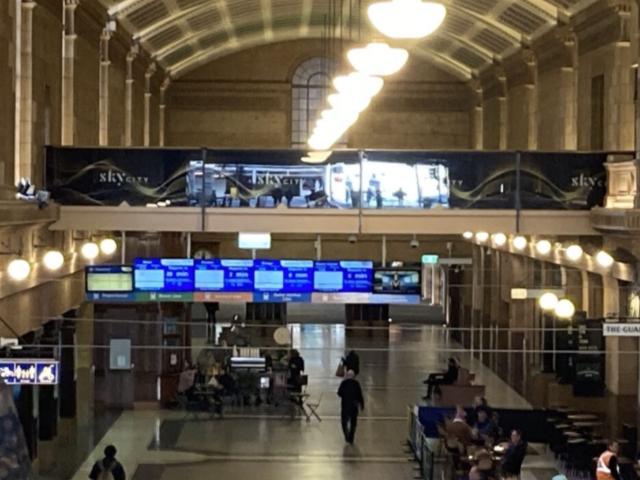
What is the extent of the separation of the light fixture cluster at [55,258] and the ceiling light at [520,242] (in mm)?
7229

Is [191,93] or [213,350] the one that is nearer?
[213,350]

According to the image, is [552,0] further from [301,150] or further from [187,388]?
[187,388]

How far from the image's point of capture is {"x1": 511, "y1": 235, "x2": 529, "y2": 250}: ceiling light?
2525 centimetres

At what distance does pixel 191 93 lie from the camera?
39.9m

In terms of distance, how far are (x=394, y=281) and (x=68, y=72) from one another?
585 cm

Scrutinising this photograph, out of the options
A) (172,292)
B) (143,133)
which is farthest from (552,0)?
(143,133)

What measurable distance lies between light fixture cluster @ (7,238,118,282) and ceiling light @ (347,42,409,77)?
16.3 feet

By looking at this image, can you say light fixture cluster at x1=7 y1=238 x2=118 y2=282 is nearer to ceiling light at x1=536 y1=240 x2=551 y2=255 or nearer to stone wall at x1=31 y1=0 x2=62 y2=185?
stone wall at x1=31 y1=0 x2=62 y2=185

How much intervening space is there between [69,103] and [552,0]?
29.2 ft

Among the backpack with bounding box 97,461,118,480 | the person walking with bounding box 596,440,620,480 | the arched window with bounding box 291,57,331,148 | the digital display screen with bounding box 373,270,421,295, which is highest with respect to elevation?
the arched window with bounding box 291,57,331,148

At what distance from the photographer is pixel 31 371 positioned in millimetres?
14859

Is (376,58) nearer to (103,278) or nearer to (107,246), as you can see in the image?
(103,278)

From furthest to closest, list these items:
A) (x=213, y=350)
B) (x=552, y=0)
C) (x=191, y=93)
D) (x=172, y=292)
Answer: (x=191, y=93) → (x=213, y=350) → (x=552, y=0) → (x=172, y=292)

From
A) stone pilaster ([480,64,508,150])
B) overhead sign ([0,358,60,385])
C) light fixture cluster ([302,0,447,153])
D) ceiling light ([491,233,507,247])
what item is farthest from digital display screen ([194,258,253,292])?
stone pilaster ([480,64,508,150])
